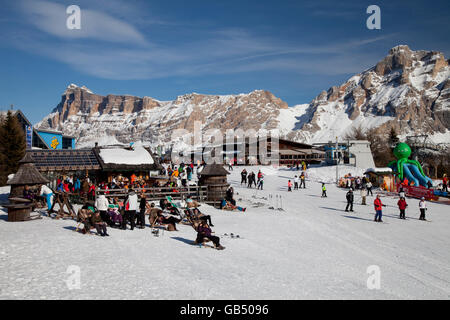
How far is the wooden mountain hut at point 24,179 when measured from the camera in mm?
14500

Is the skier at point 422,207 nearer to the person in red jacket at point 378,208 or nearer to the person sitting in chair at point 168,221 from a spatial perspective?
the person in red jacket at point 378,208

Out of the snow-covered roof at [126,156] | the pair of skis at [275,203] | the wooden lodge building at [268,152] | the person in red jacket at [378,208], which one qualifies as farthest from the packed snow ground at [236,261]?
the wooden lodge building at [268,152]

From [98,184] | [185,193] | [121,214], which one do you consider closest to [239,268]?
[121,214]

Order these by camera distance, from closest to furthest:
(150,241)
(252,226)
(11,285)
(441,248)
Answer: (11,285), (150,241), (441,248), (252,226)

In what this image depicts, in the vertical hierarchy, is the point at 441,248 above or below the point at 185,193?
below

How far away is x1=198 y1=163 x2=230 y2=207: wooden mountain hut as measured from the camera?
19.2 meters

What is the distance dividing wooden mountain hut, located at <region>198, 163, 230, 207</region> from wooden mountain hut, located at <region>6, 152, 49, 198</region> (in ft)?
27.9

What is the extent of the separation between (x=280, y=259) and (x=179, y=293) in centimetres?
397

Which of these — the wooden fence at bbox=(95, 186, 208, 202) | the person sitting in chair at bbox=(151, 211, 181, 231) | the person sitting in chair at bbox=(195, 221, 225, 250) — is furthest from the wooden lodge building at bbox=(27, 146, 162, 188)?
the person sitting in chair at bbox=(195, 221, 225, 250)

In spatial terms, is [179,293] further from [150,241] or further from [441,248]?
[441,248]

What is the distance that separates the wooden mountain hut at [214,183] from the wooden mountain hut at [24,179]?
852 cm

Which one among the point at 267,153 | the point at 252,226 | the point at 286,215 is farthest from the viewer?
the point at 267,153

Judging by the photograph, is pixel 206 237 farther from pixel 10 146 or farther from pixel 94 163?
pixel 10 146

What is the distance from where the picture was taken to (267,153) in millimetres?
56406
